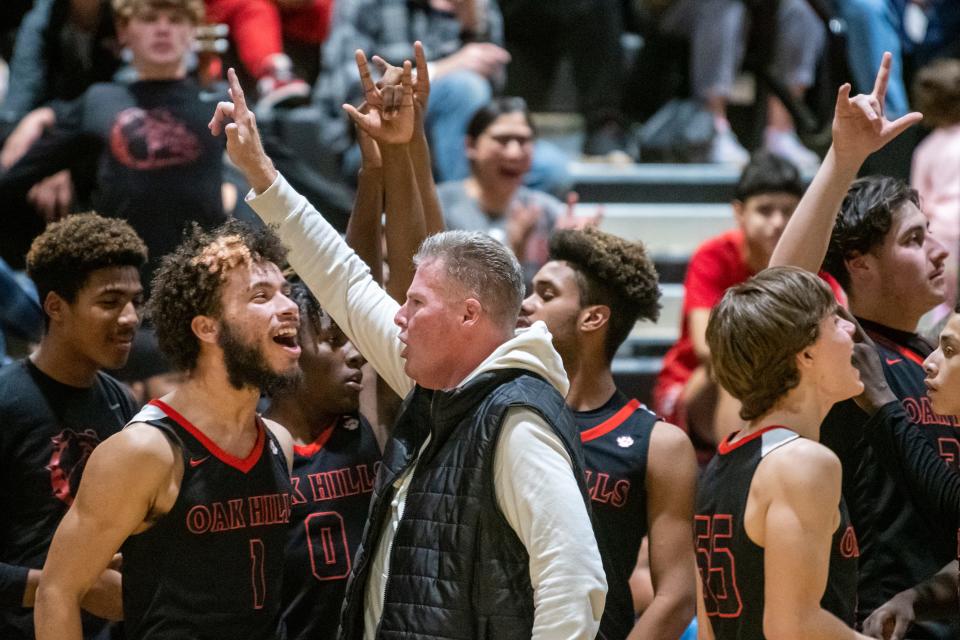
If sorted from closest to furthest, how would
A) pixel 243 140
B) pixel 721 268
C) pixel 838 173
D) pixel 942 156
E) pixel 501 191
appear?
pixel 243 140
pixel 838 173
pixel 721 268
pixel 501 191
pixel 942 156

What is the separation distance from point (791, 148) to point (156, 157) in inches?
144

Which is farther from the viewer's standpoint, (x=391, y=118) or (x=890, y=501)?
(x=391, y=118)

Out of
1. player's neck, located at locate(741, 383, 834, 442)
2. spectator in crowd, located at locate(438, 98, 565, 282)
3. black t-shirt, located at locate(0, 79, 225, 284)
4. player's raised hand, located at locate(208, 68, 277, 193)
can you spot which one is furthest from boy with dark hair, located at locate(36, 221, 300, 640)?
spectator in crowd, located at locate(438, 98, 565, 282)

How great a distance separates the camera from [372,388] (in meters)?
4.08

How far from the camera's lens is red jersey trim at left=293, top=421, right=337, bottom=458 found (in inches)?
149

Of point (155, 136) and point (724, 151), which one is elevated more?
point (155, 136)

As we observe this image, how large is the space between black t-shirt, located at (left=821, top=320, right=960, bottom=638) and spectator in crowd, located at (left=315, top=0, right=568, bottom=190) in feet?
9.84

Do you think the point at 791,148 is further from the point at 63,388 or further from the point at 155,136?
the point at 63,388

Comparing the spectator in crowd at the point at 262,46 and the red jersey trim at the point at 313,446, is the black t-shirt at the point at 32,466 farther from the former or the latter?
the spectator in crowd at the point at 262,46

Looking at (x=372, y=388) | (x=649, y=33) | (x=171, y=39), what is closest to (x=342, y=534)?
(x=372, y=388)

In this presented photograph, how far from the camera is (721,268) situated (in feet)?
18.5

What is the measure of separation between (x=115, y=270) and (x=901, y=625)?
7.24ft

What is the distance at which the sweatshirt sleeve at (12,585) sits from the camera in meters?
3.49

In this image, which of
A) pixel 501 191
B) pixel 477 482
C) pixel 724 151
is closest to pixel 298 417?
pixel 477 482
